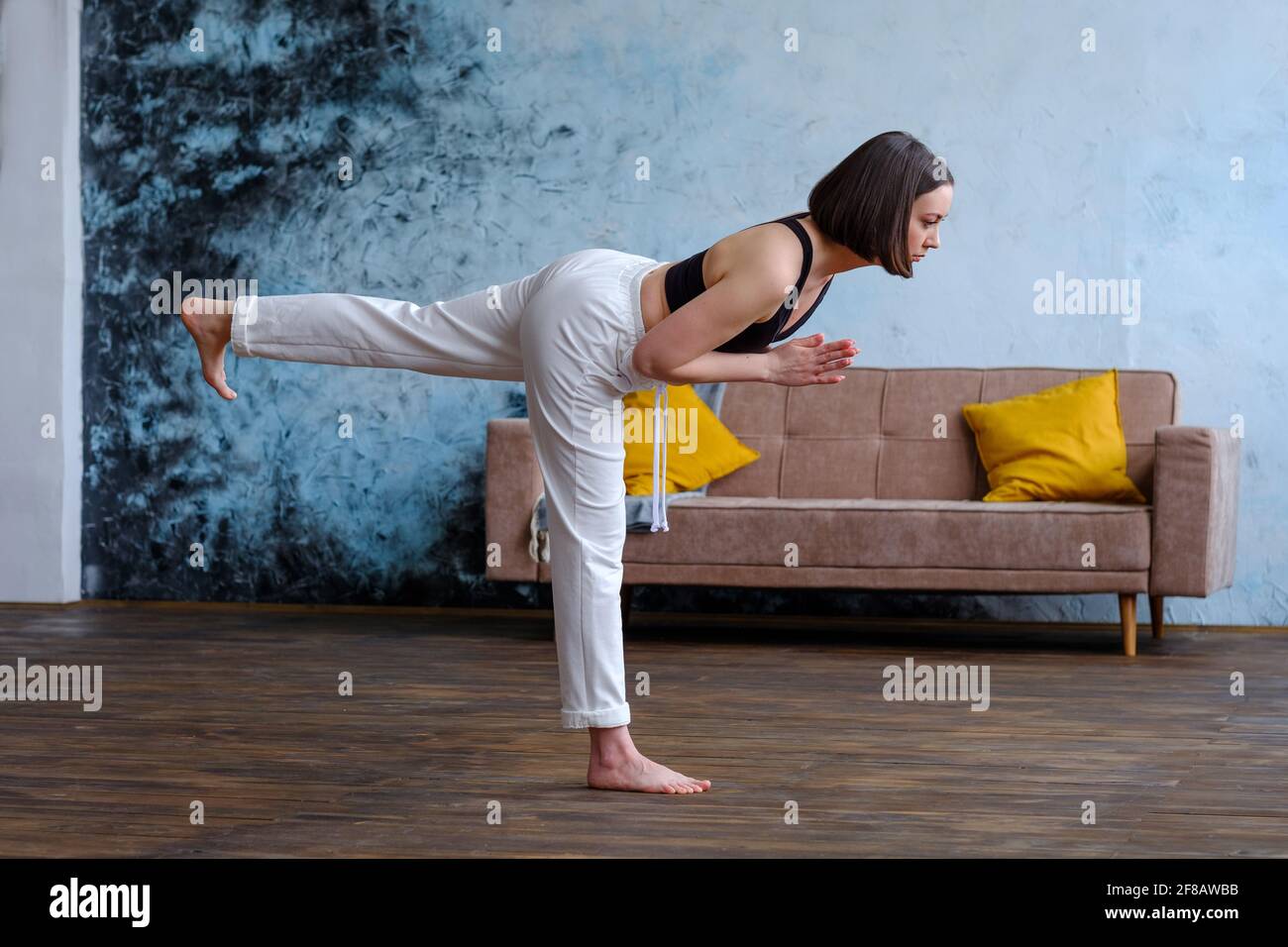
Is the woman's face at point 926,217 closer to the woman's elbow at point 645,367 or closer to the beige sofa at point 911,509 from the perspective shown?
the woman's elbow at point 645,367

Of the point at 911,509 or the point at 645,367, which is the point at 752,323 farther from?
the point at 911,509

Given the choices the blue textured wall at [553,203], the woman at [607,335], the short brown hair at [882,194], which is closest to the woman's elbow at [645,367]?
the woman at [607,335]

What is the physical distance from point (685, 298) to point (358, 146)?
361cm

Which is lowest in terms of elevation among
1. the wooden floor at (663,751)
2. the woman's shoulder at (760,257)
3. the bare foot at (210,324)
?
the wooden floor at (663,751)

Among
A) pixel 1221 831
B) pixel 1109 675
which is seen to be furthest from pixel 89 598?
pixel 1221 831

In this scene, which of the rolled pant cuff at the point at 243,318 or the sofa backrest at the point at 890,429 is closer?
the rolled pant cuff at the point at 243,318

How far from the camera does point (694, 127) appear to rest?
17.6 feet

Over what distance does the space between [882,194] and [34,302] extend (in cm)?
438

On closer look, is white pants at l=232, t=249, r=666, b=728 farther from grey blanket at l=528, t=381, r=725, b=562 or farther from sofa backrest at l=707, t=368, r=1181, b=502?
sofa backrest at l=707, t=368, r=1181, b=502

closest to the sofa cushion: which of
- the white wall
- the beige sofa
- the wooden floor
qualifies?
the beige sofa

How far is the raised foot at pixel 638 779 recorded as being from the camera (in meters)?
2.43

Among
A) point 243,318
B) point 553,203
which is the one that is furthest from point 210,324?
point 553,203

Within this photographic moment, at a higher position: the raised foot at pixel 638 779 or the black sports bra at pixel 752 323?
the black sports bra at pixel 752 323

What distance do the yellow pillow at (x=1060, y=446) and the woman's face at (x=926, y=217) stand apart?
240 cm
